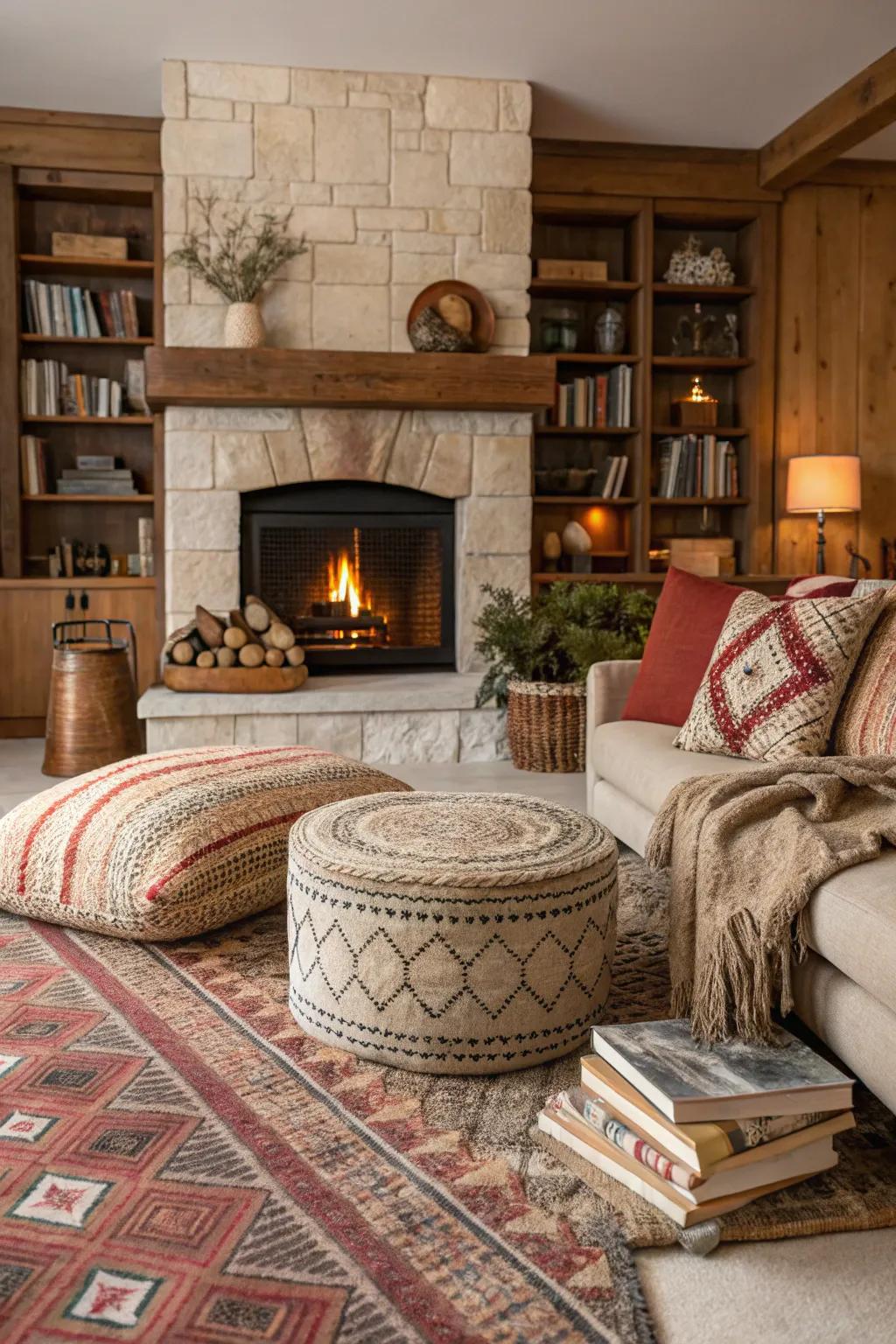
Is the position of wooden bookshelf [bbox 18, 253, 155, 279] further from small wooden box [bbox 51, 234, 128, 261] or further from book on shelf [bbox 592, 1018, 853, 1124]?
book on shelf [bbox 592, 1018, 853, 1124]

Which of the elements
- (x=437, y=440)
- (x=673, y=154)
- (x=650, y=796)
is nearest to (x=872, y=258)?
(x=673, y=154)

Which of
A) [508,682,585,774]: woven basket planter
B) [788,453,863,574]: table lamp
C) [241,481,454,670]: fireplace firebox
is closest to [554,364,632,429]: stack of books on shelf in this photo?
[788,453,863,574]: table lamp

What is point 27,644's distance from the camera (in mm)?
5262

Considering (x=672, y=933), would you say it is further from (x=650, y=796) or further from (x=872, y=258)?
(x=872, y=258)

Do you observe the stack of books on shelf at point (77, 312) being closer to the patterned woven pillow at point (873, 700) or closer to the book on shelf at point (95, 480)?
the book on shelf at point (95, 480)

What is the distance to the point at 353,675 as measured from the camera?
5082mm

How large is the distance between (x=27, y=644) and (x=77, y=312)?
61.5 inches

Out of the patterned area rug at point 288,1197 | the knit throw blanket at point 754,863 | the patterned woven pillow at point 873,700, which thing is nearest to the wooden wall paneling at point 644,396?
the patterned woven pillow at point 873,700

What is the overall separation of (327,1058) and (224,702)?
268cm

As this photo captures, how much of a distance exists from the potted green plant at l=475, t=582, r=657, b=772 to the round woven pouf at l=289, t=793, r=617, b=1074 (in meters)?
2.34

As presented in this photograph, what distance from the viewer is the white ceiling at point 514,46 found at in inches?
164

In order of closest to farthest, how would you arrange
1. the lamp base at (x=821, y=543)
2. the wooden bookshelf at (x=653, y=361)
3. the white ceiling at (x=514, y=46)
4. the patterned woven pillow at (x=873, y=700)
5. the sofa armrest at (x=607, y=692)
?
1. the patterned woven pillow at (x=873, y=700)
2. the sofa armrest at (x=607, y=692)
3. the white ceiling at (x=514, y=46)
4. the lamp base at (x=821, y=543)
5. the wooden bookshelf at (x=653, y=361)

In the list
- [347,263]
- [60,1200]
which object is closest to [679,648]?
[60,1200]

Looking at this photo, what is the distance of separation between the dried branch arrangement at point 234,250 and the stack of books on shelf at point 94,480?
1161 mm
